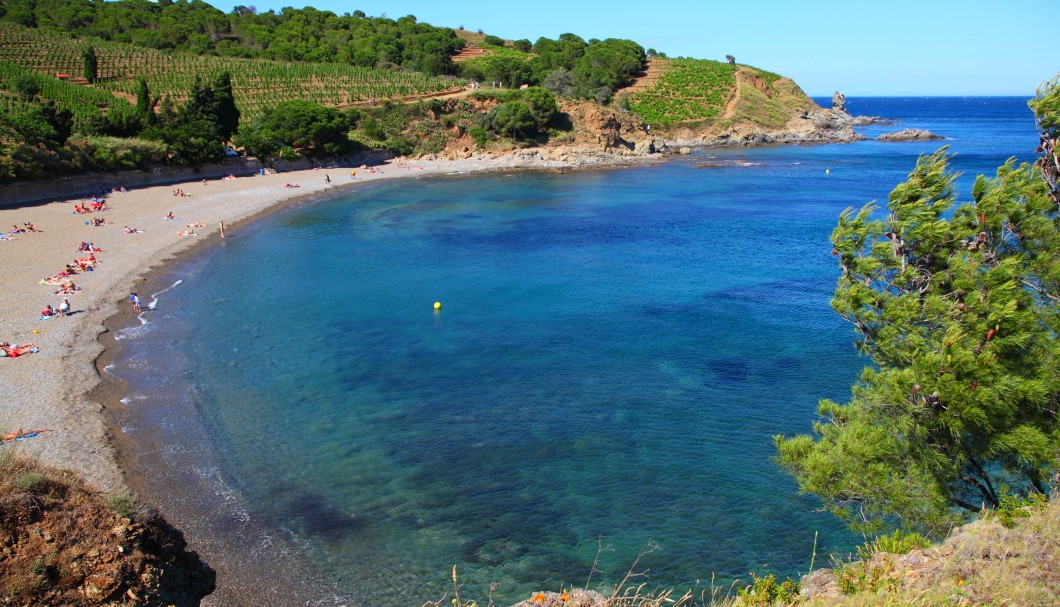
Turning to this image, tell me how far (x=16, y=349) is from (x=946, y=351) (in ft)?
94.3

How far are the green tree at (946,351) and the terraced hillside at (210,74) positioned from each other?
255ft

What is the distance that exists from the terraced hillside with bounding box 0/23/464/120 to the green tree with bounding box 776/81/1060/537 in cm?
7768

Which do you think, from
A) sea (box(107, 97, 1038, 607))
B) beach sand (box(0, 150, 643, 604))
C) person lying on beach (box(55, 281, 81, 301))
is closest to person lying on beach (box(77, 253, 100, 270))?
beach sand (box(0, 150, 643, 604))

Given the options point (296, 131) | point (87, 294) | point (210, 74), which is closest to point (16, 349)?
point (87, 294)

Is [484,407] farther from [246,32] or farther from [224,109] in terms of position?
[246,32]

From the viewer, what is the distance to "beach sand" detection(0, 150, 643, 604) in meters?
19.2

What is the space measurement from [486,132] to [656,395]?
70.1 m

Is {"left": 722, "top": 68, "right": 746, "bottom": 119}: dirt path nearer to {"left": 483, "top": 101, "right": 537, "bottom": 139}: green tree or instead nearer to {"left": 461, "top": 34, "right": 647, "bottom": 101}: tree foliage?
{"left": 461, "top": 34, "right": 647, "bottom": 101}: tree foliage

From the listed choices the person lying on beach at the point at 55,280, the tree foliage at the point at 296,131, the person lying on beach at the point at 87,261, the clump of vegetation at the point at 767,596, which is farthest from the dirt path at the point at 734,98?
the clump of vegetation at the point at 767,596

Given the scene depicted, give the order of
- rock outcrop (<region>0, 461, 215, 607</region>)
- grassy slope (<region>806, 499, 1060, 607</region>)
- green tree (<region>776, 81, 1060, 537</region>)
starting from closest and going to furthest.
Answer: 1. grassy slope (<region>806, 499, 1060, 607</region>)
2. rock outcrop (<region>0, 461, 215, 607</region>)
3. green tree (<region>776, 81, 1060, 537</region>)

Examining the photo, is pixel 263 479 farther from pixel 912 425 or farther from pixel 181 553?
pixel 912 425

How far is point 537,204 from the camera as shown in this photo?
2411 inches

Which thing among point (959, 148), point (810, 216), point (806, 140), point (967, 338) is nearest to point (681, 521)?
point (967, 338)

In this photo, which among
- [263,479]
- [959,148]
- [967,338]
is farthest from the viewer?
[959,148]
